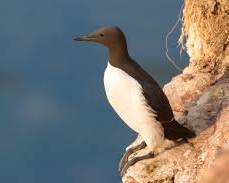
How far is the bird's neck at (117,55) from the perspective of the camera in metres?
6.71

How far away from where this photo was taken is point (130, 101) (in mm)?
6645

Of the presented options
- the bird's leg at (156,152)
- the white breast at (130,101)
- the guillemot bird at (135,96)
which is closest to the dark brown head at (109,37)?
the guillemot bird at (135,96)

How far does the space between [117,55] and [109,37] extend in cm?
16

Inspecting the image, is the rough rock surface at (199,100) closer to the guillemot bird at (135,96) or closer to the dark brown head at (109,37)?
the guillemot bird at (135,96)

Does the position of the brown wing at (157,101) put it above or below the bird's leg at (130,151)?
above

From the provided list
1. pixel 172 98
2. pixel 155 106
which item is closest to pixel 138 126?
pixel 155 106

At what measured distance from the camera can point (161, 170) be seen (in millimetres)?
6711

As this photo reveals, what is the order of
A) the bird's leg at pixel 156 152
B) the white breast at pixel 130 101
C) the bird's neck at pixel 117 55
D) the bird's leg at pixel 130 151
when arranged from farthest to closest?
1. the bird's leg at pixel 130 151
2. the bird's leg at pixel 156 152
3. the bird's neck at pixel 117 55
4. the white breast at pixel 130 101

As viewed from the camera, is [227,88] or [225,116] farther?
[227,88]

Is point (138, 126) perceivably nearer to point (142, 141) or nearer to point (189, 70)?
point (142, 141)

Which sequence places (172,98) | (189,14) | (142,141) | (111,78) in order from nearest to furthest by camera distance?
(111,78) → (142,141) → (172,98) → (189,14)

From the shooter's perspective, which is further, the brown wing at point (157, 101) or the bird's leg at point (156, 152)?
the bird's leg at point (156, 152)

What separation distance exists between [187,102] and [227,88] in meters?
0.38

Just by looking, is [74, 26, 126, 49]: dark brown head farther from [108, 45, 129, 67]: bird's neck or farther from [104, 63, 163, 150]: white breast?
[104, 63, 163, 150]: white breast
